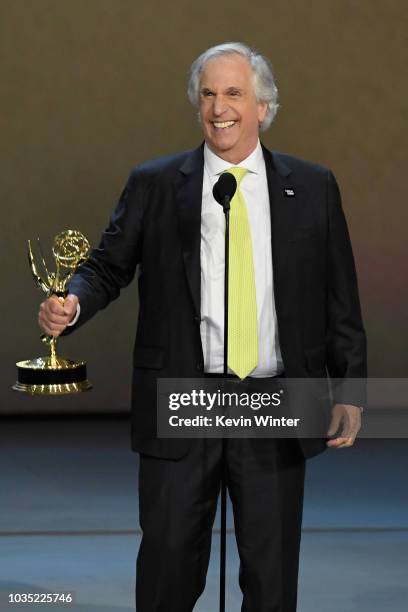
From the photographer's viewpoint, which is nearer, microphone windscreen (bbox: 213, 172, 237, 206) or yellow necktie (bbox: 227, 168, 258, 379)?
microphone windscreen (bbox: 213, 172, 237, 206)

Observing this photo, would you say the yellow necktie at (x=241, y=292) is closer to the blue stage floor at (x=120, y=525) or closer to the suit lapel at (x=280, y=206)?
the suit lapel at (x=280, y=206)

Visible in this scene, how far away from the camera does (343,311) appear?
3.16 m

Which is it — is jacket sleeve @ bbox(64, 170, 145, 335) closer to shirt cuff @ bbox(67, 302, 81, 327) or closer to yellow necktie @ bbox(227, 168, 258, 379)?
shirt cuff @ bbox(67, 302, 81, 327)

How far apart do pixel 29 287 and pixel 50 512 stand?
92.4 inches

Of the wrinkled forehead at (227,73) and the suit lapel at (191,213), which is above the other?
the wrinkled forehead at (227,73)

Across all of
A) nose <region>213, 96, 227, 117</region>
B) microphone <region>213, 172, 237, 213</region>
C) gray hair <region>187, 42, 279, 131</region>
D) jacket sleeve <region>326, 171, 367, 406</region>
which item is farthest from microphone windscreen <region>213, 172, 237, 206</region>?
jacket sleeve <region>326, 171, 367, 406</region>

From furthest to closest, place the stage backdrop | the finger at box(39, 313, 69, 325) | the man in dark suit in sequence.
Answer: the stage backdrop, the man in dark suit, the finger at box(39, 313, 69, 325)

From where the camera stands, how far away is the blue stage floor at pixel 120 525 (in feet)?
14.5

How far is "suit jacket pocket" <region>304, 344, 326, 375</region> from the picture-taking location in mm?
3113

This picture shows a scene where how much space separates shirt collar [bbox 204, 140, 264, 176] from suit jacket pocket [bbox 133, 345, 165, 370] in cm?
47

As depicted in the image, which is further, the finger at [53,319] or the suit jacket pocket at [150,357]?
the suit jacket pocket at [150,357]

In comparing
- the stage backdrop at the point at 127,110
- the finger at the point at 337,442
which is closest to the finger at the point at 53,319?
the finger at the point at 337,442

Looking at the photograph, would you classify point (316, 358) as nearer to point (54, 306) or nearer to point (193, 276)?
point (193, 276)

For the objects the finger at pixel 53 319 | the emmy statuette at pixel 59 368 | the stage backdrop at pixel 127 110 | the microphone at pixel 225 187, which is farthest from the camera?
the stage backdrop at pixel 127 110
